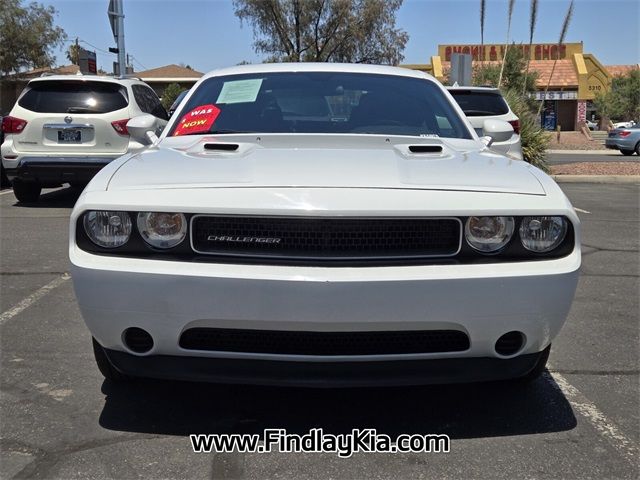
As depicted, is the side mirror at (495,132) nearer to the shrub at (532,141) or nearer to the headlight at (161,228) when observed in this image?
the headlight at (161,228)

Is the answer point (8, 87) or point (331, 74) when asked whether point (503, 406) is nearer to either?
point (331, 74)

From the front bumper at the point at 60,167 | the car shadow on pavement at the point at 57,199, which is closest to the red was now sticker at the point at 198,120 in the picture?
the front bumper at the point at 60,167

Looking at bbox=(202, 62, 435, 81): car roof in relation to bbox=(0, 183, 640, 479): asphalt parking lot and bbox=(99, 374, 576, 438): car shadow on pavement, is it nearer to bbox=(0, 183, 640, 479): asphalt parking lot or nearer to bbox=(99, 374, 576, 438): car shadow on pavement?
bbox=(0, 183, 640, 479): asphalt parking lot

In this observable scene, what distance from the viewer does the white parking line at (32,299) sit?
4.42 metres

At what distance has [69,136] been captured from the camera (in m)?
8.90

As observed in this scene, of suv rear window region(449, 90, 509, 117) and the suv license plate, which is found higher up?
suv rear window region(449, 90, 509, 117)

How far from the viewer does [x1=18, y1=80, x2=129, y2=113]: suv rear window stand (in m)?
8.98

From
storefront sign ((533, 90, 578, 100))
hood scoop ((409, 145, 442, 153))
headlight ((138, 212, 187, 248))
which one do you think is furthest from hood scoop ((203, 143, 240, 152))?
storefront sign ((533, 90, 578, 100))

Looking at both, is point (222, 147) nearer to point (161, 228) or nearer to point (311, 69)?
point (161, 228)

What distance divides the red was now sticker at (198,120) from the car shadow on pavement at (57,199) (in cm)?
618

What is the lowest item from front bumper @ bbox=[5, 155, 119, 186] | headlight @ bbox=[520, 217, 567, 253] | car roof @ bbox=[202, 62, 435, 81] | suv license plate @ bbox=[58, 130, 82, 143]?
front bumper @ bbox=[5, 155, 119, 186]

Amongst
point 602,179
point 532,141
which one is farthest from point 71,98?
point 602,179

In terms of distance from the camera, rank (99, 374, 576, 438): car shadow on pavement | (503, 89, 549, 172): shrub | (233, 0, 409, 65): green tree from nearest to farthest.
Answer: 1. (99, 374, 576, 438): car shadow on pavement
2. (503, 89, 549, 172): shrub
3. (233, 0, 409, 65): green tree

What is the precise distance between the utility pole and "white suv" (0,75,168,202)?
7713 millimetres
